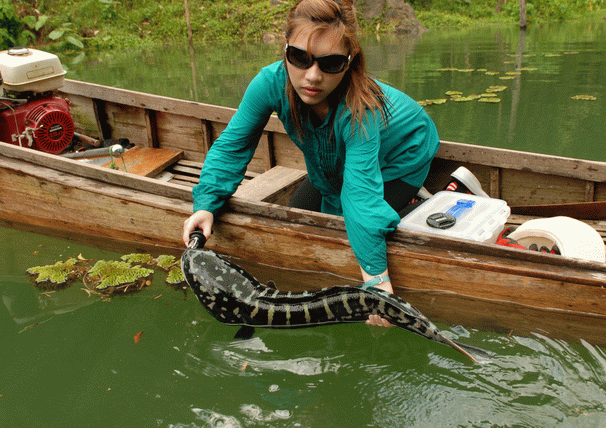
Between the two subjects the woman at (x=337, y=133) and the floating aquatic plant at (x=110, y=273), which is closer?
the woman at (x=337, y=133)

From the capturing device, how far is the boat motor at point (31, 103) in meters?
4.80

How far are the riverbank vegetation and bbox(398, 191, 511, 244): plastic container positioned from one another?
592 inches

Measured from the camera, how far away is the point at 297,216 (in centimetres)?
334

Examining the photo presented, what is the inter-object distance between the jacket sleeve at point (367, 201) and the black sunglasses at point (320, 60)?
0.33 meters

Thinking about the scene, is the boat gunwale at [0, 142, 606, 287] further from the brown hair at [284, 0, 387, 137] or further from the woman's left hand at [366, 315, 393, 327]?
the brown hair at [284, 0, 387, 137]

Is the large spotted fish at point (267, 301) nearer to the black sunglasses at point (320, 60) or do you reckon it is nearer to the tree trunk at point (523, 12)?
the black sunglasses at point (320, 60)

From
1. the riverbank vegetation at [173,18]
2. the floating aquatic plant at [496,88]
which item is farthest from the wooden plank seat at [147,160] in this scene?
the riverbank vegetation at [173,18]

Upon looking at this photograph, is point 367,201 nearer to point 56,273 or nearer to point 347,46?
point 347,46

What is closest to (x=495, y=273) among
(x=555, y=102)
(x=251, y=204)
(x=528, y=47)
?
(x=251, y=204)

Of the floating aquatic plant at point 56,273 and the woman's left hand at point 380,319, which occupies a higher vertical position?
the woman's left hand at point 380,319

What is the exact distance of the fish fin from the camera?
3.09 m

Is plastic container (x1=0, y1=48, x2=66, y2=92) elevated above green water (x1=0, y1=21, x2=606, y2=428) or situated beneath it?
elevated above

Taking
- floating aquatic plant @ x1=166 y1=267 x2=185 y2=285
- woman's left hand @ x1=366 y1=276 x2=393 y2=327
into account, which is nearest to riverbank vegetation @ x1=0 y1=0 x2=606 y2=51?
floating aquatic plant @ x1=166 y1=267 x2=185 y2=285

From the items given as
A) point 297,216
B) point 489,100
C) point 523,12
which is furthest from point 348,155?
point 523,12
